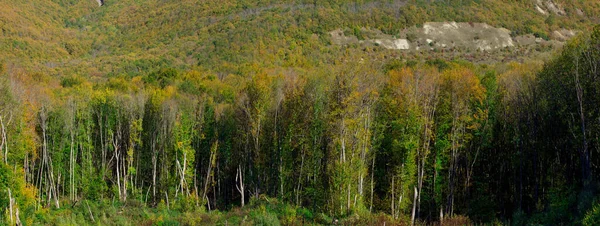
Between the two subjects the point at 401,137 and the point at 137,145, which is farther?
the point at 137,145

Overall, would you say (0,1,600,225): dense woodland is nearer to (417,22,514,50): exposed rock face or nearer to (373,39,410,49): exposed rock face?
(373,39,410,49): exposed rock face

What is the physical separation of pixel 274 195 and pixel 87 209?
12528 mm

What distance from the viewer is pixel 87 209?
2919 centimetres

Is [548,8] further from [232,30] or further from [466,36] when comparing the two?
[232,30]

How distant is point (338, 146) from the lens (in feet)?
82.7

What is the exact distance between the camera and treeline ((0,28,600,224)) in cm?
2481

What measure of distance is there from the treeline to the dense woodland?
0.12 meters

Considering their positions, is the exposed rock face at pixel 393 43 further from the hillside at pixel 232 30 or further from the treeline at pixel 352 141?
the treeline at pixel 352 141

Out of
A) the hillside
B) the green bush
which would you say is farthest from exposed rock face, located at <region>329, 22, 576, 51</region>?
the green bush

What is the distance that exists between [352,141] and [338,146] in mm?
859

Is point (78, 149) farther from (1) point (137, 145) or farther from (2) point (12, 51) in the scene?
(2) point (12, 51)

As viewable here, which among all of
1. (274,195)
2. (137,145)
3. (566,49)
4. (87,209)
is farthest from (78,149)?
(566,49)

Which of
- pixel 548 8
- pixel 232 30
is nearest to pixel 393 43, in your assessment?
pixel 232 30

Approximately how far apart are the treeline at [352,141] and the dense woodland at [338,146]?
121mm
